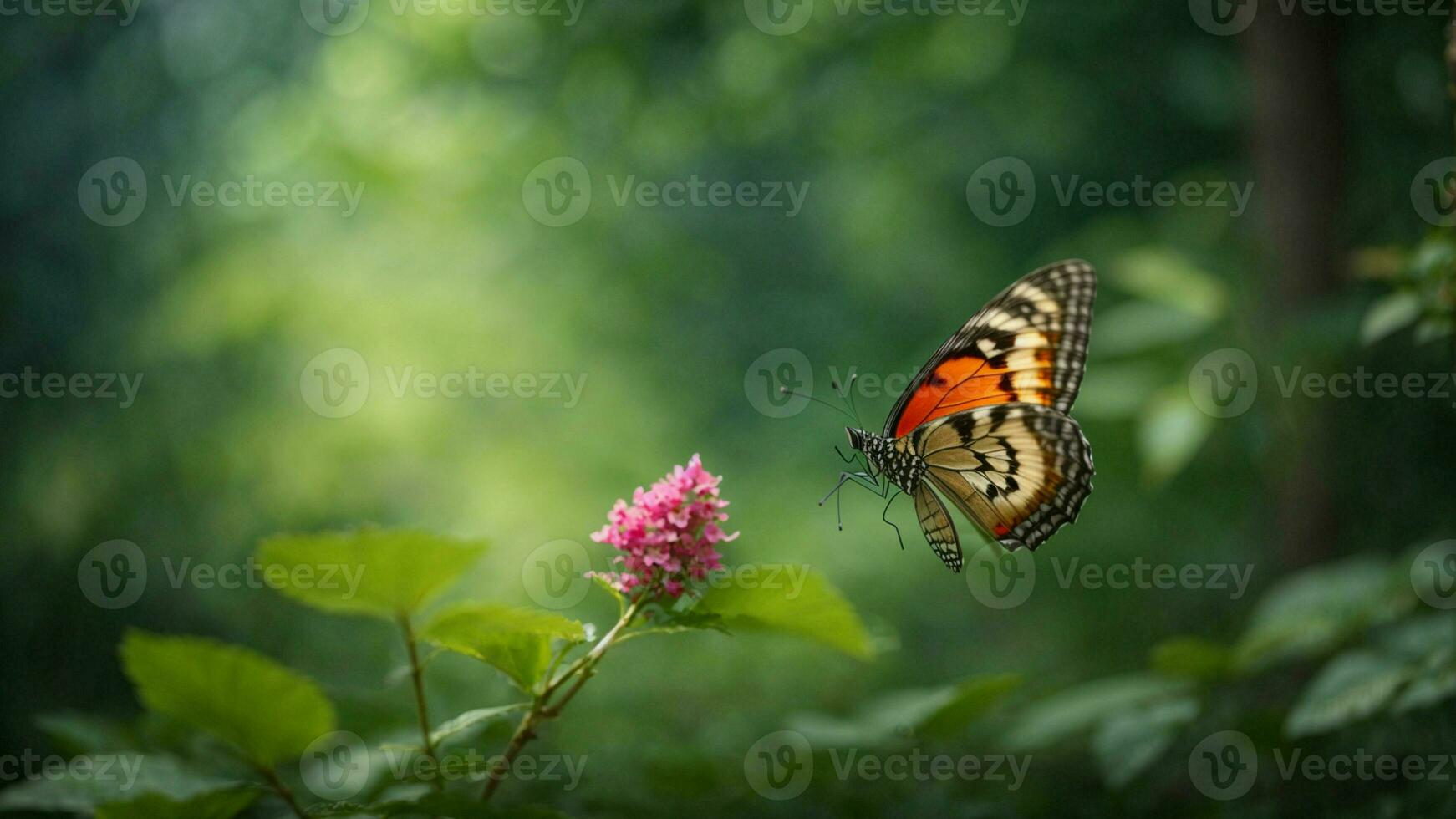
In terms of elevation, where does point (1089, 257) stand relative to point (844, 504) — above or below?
above

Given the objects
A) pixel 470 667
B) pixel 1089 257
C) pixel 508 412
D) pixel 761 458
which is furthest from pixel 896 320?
pixel 470 667

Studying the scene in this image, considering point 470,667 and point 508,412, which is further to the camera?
point 508,412

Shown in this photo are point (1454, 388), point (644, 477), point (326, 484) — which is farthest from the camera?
point (644, 477)

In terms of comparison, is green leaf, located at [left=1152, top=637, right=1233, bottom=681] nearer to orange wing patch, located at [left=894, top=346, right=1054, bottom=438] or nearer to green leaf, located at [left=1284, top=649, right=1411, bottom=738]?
green leaf, located at [left=1284, top=649, right=1411, bottom=738]

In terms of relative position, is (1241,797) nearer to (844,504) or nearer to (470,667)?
(844,504)

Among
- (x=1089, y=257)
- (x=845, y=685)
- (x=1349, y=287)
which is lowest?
(x=845, y=685)

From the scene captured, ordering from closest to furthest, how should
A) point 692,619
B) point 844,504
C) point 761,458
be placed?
1. point 692,619
2. point 844,504
3. point 761,458

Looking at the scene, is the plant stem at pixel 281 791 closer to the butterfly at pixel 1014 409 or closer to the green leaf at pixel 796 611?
the green leaf at pixel 796 611
